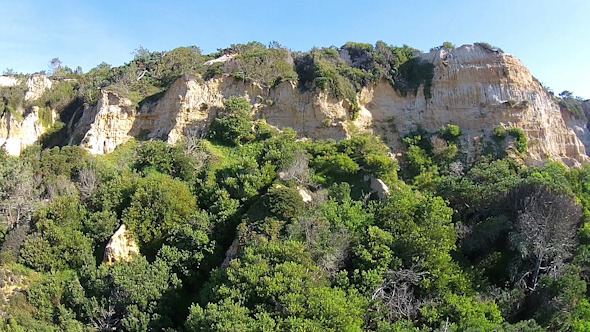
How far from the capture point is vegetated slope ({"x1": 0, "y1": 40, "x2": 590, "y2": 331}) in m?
19.7

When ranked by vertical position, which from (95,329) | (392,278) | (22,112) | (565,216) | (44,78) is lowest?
(95,329)

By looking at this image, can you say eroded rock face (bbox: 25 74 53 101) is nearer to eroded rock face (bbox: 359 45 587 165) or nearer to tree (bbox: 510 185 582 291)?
eroded rock face (bbox: 359 45 587 165)

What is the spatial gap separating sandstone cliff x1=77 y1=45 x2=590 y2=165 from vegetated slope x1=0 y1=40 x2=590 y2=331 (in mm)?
181

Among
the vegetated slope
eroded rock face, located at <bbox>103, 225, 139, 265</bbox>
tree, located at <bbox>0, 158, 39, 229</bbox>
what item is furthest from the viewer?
tree, located at <bbox>0, 158, 39, 229</bbox>

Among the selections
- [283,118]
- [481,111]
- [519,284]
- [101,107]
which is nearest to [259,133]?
[283,118]

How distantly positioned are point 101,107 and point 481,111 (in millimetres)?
27637

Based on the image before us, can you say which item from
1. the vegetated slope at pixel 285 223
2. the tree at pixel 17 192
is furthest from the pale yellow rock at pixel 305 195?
the tree at pixel 17 192

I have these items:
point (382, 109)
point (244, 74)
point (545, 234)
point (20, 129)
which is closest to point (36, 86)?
point (20, 129)

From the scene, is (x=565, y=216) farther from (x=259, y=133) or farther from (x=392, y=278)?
(x=259, y=133)

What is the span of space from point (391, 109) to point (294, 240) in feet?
59.1

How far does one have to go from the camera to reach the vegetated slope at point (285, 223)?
64.6 ft

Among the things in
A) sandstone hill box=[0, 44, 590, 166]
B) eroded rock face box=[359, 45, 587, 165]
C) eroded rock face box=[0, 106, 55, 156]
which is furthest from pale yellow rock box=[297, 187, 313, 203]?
eroded rock face box=[0, 106, 55, 156]

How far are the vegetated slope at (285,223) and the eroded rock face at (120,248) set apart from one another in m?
0.11

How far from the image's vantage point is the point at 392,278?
20.9 metres
